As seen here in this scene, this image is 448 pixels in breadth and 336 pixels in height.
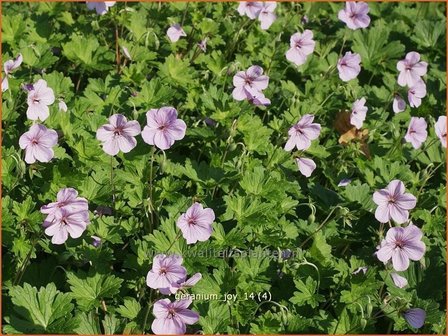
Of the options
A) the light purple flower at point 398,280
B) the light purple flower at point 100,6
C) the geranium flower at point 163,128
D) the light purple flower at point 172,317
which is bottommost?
the light purple flower at point 398,280

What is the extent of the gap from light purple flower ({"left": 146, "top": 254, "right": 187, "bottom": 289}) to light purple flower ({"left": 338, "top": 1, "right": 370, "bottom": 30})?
2.04 m

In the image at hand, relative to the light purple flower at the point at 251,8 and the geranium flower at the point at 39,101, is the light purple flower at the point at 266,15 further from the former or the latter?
the geranium flower at the point at 39,101

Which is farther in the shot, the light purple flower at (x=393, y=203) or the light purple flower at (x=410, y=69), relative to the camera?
the light purple flower at (x=410, y=69)

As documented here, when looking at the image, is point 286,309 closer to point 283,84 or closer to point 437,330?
point 437,330

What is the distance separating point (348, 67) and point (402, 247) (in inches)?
51.1

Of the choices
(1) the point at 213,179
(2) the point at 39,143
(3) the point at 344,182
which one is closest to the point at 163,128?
(1) the point at 213,179

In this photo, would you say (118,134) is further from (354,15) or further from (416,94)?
(354,15)

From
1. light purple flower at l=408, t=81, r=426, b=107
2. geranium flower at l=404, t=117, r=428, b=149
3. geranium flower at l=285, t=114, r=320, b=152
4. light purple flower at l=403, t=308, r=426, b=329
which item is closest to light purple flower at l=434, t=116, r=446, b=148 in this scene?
geranium flower at l=404, t=117, r=428, b=149

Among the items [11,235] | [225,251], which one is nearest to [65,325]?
[11,235]

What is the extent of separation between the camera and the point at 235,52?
4.34 metres

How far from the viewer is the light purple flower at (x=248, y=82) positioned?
3.46 m

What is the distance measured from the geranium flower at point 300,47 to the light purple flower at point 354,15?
0.99 feet

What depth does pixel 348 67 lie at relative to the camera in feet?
12.8

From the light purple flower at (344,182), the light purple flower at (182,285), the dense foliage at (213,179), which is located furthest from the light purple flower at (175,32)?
the light purple flower at (182,285)
